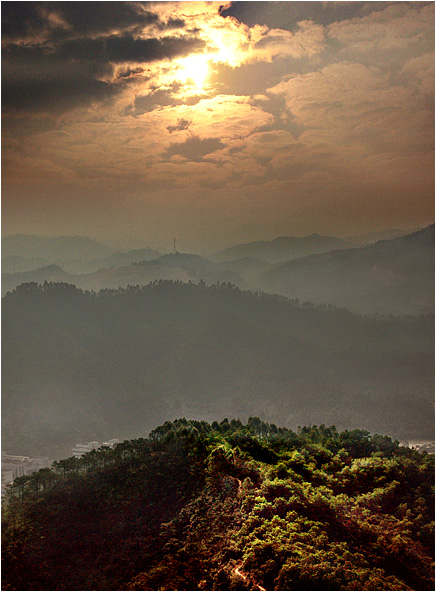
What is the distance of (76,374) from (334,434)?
214cm

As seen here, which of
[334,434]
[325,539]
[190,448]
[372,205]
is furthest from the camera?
[372,205]

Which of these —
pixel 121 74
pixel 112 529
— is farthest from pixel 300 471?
pixel 121 74

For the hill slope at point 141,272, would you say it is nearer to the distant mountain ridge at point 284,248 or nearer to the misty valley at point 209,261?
the misty valley at point 209,261

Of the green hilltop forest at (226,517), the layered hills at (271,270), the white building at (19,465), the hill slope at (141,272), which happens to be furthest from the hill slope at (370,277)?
the white building at (19,465)

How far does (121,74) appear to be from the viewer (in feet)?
13.5

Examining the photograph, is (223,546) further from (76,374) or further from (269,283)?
(269,283)

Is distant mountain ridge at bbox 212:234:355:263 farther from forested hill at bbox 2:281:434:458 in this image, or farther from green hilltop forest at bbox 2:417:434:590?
green hilltop forest at bbox 2:417:434:590

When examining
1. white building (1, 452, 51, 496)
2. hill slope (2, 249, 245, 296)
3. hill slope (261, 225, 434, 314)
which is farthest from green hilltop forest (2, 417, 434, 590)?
hill slope (2, 249, 245, 296)

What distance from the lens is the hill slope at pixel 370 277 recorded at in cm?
413

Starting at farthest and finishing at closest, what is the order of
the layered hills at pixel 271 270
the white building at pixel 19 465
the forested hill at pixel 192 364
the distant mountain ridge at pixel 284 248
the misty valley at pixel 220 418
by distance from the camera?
the distant mountain ridge at pixel 284 248, the layered hills at pixel 271 270, the forested hill at pixel 192 364, the white building at pixel 19 465, the misty valley at pixel 220 418

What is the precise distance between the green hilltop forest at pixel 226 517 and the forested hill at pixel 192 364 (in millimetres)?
300

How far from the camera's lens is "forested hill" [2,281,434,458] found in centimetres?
412

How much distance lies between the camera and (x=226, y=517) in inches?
136

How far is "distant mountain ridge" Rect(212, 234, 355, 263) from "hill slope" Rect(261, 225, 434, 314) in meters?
0.06
